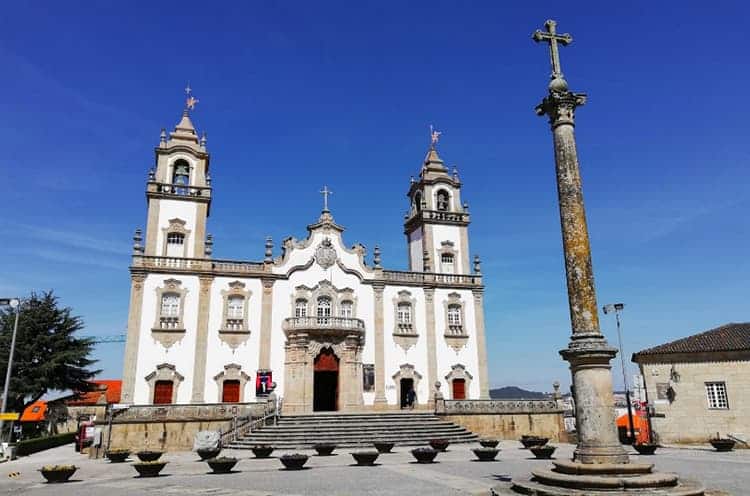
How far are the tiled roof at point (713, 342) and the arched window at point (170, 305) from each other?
2327 centimetres

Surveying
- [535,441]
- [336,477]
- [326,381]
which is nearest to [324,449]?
[336,477]

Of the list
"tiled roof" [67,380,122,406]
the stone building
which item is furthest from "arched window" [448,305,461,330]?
"tiled roof" [67,380,122,406]

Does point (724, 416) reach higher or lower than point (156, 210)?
lower

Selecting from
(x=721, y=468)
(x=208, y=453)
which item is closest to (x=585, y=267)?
(x=721, y=468)

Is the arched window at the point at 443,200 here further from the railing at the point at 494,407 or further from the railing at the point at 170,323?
the railing at the point at 170,323

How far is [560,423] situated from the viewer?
29.2m

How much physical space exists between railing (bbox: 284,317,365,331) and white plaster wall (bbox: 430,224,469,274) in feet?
24.1

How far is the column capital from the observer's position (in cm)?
1202

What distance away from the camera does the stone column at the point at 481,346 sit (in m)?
32.9

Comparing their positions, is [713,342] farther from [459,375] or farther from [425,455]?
[425,455]

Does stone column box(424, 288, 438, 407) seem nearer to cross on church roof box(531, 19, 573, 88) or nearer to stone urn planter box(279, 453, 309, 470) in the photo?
stone urn planter box(279, 453, 309, 470)

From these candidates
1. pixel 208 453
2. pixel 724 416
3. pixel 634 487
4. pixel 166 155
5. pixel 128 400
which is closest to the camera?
pixel 634 487

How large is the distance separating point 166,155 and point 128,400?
13.5 m

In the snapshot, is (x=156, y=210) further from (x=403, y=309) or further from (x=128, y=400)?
(x=403, y=309)
